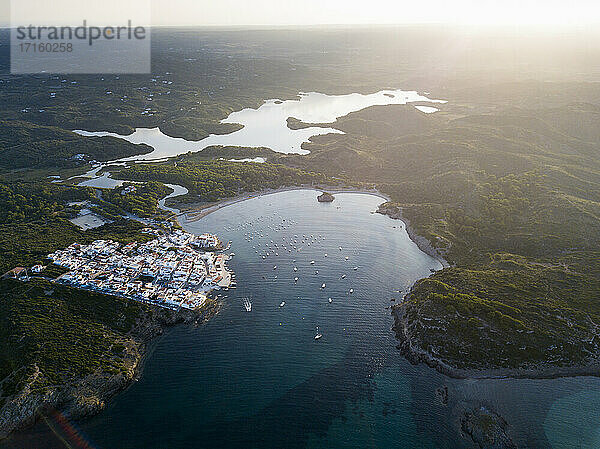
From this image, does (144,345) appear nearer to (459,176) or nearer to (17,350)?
(17,350)

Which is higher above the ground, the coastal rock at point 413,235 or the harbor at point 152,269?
the coastal rock at point 413,235

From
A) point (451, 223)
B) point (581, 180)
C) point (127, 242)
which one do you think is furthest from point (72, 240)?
point (581, 180)

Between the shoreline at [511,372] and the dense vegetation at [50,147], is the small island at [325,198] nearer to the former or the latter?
the shoreline at [511,372]

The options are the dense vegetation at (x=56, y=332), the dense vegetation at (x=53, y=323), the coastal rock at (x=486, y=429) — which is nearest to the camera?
the coastal rock at (x=486, y=429)

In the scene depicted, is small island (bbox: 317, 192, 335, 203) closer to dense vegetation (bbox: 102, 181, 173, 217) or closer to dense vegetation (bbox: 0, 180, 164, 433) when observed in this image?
dense vegetation (bbox: 102, 181, 173, 217)

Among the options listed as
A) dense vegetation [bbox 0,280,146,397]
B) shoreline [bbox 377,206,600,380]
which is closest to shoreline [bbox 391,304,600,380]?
shoreline [bbox 377,206,600,380]

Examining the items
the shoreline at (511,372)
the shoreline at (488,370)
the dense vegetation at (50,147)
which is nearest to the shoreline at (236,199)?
the dense vegetation at (50,147)
